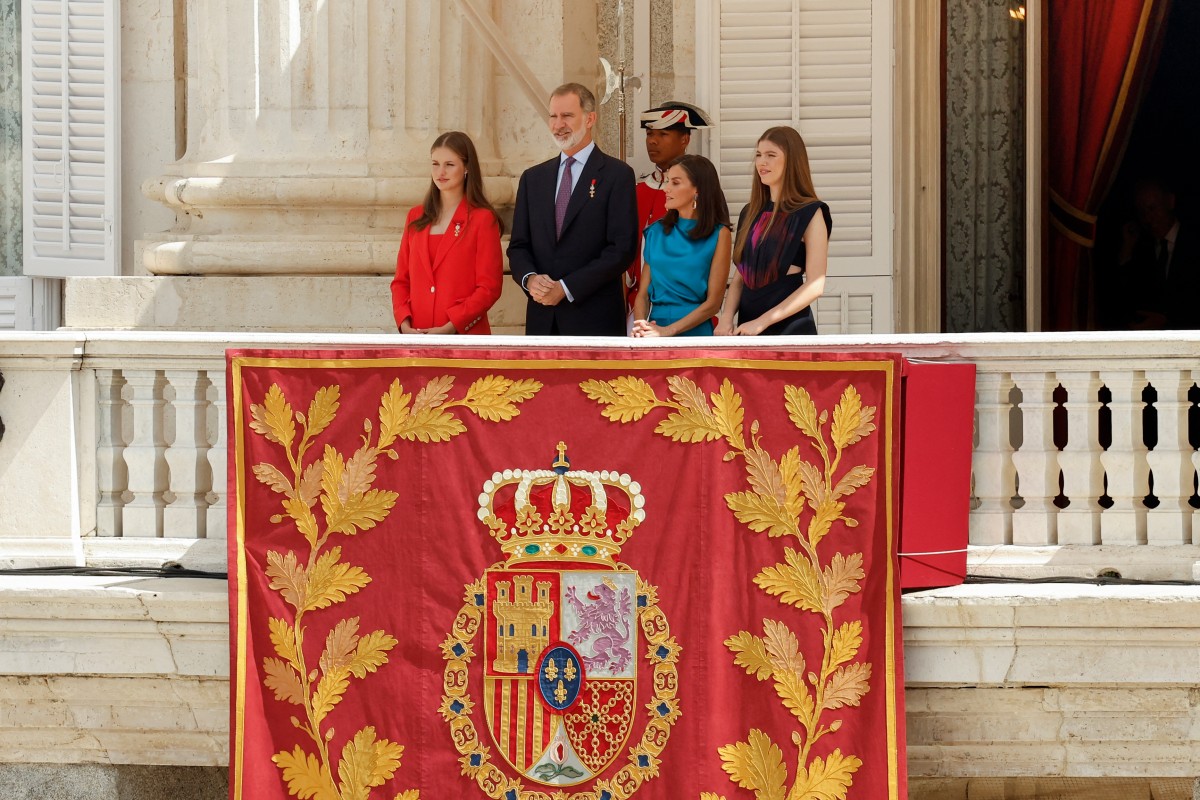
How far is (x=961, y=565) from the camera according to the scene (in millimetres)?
5340

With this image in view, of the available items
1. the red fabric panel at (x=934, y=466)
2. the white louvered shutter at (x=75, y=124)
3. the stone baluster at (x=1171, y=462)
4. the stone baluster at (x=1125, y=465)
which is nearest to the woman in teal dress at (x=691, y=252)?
the red fabric panel at (x=934, y=466)

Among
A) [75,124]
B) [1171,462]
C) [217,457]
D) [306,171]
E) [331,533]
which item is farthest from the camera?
[75,124]

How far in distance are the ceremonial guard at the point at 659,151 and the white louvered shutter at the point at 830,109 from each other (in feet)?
2.71

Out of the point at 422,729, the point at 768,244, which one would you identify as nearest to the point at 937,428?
the point at 768,244

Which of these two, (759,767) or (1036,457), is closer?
(759,767)

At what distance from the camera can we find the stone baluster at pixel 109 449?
575 cm

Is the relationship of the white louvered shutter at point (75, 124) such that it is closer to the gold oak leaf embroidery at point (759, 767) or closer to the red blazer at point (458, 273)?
the red blazer at point (458, 273)

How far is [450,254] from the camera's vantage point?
265 inches

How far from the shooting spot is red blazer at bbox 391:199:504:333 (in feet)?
21.9

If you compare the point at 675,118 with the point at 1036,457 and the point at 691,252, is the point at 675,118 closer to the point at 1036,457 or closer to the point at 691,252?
the point at 691,252

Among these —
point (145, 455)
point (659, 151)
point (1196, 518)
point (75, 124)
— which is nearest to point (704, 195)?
point (659, 151)

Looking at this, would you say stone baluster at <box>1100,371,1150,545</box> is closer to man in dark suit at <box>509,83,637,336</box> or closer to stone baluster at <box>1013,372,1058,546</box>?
stone baluster at <box>1013,372,1058,546</box>

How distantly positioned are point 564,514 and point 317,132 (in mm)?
3134

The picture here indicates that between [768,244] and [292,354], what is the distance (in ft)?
5.92
